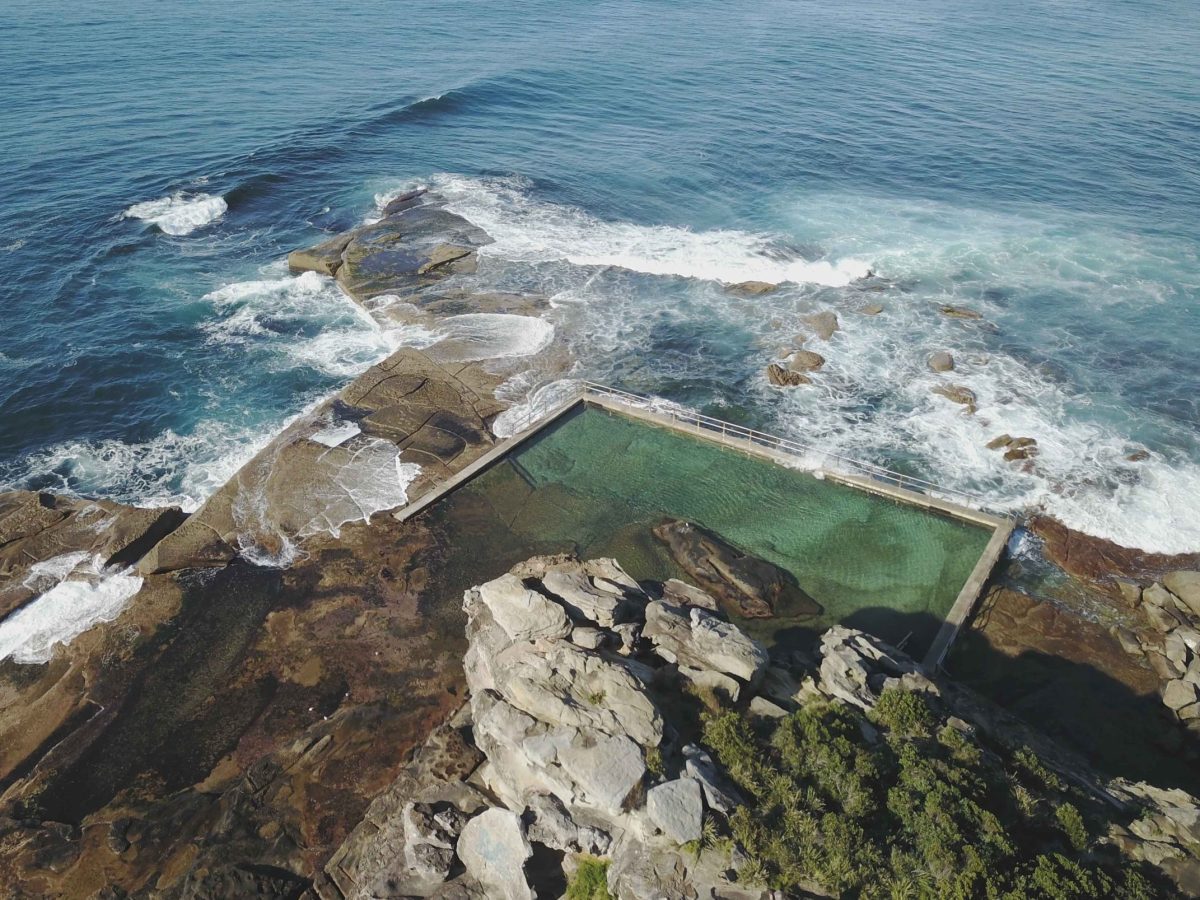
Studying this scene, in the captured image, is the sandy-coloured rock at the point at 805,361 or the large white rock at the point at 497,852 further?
the sandy-coloured rock at the point at 805,361

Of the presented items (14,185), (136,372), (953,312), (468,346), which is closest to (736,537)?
(468,346)

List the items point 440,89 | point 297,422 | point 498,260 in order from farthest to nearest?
point 440,89 → point 498,260 → point 297,422

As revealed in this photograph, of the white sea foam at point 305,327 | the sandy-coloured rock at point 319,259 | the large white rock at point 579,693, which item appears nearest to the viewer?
the large white rock at point 579,693

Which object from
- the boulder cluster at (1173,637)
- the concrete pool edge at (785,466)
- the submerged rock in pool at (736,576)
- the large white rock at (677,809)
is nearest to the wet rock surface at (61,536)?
the concrete pool edge at (785,466)

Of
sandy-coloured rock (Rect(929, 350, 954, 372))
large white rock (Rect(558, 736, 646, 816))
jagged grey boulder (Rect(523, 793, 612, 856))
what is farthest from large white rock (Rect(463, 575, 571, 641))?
sandy-coloured rock (Rect(929, 350, 954, 372))

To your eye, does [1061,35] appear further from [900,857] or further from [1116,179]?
[900,857]

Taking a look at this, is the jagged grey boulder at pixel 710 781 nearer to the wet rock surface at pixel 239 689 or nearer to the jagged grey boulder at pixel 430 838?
the jagged grey boulder at pixel 430 838

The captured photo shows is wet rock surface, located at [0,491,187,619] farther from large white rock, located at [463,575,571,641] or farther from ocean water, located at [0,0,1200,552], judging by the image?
large white rock, located at [463,575,571,641]
